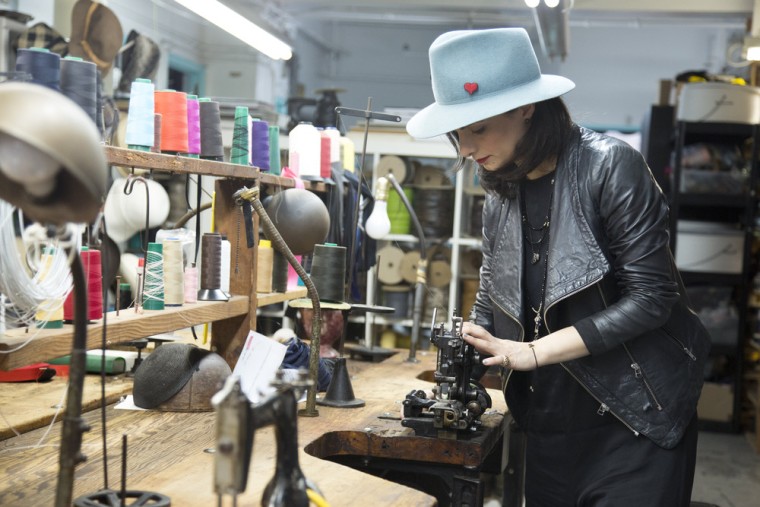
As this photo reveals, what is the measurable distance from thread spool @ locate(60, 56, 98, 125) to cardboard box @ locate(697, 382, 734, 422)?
5.86 m

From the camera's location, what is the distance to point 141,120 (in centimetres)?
261

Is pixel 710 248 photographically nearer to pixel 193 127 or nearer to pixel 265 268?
pixel 265 268

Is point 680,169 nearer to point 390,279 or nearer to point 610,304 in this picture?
point 390,279

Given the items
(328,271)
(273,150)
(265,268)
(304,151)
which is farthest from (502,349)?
(304,151)

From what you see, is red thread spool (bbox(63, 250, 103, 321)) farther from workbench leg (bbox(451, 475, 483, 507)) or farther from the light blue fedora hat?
workbench leg (bbox(451, 475, 483, 507))

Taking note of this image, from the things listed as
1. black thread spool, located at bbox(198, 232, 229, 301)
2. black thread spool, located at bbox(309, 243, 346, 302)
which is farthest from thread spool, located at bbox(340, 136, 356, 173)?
black thread spool, located at bbox(198, 232, 229, 301)

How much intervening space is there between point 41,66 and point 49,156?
39.3 inches

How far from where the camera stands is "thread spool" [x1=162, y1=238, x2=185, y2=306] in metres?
2.51

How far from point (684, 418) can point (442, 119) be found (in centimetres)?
97

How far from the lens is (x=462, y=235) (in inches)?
274

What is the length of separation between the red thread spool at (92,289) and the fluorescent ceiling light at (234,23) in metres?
2.01

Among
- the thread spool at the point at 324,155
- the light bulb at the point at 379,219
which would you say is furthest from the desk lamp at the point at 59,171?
the thread spool at the point at 324,155

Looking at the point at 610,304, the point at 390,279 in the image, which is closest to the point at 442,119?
the point at 610,304

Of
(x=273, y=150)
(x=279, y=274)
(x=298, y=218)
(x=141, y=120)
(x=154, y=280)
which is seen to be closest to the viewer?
(x=154, y=280)
